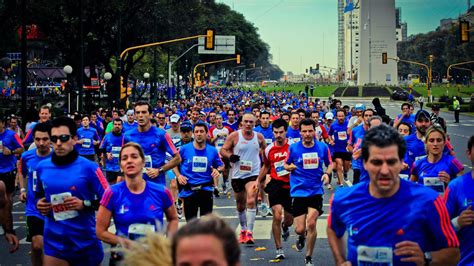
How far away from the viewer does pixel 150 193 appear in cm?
649

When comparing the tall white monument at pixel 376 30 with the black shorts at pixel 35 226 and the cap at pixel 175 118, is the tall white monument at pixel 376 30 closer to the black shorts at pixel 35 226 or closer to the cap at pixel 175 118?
the cap at pixel 175 118

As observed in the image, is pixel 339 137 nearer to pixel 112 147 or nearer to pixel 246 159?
pixel 112 147

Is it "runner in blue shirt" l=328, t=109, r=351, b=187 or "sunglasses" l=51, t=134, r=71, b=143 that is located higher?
"sunglasses" l=51, t=134, r=71, b=143

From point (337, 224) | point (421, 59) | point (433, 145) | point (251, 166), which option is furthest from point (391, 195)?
point (421, 59)

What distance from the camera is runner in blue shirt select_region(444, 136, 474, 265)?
5949mm

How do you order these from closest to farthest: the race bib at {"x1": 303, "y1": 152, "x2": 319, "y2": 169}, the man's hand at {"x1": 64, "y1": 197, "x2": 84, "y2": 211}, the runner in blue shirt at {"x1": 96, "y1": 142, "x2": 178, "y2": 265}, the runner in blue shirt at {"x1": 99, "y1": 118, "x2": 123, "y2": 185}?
1. the runner in blue shirt at {"x1": 96, "y1": 142, "x2": 178, "y2": 265}
2. the man's hand at {"x1": 64, "y1": 197, "x2": 84, "y2": 211}
3. the race bib at {"x1": 303, "y1": 152, "x2": 319, "y2": 169}
4. the runner in blue shirt at {"x1": 99, "y1": 118, "x2": 123, "y2": 185}

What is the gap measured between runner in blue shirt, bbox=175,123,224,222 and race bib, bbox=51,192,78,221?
4.04 meters

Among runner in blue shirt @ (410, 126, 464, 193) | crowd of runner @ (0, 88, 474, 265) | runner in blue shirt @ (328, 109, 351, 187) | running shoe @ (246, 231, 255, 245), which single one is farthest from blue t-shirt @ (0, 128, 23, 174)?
runner in blue shirt @ (328, 109, 351, 187)

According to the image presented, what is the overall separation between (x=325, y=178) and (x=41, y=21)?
36196mm

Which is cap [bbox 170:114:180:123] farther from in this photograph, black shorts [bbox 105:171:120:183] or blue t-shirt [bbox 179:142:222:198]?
blue t-shirt [bbox 179:142:222:198]

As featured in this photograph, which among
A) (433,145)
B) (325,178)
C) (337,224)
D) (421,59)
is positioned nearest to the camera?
(337,224)

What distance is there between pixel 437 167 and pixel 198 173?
12.7 feet

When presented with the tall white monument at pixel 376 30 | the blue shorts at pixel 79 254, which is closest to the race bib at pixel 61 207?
the blue shorts at pixel 79 254

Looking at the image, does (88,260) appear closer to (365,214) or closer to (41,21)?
(365,214)
